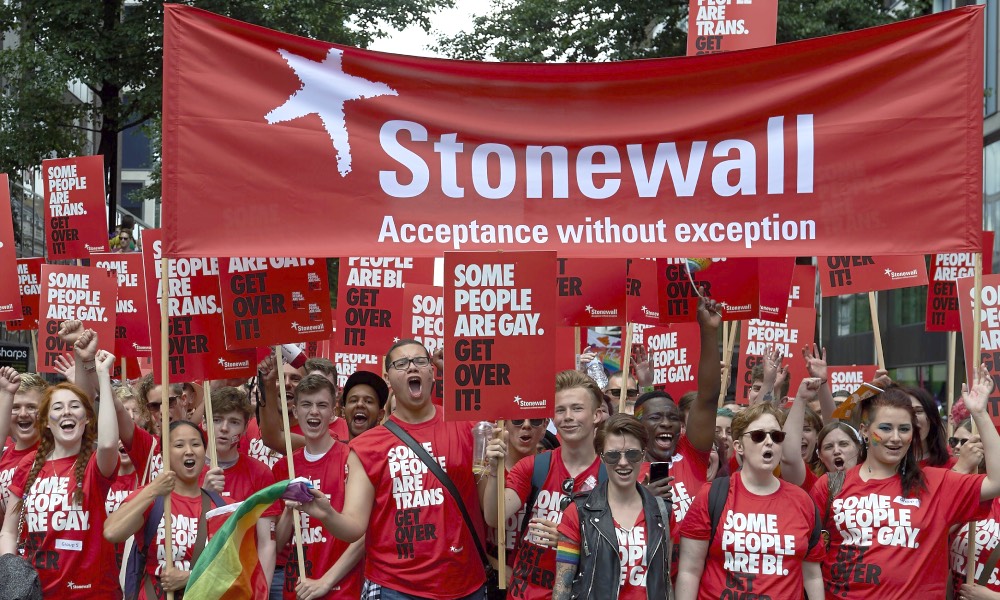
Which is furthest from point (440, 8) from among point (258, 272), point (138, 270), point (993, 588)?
point (993, 588)

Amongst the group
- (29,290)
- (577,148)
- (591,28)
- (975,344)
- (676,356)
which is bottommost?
(676,356)

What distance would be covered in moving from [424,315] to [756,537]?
18.5 ft

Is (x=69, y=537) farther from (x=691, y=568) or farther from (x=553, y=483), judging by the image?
(x=691, y=568)

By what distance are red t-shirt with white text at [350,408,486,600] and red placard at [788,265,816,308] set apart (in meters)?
6.89

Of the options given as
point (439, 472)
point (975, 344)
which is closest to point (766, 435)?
point (975, 344)

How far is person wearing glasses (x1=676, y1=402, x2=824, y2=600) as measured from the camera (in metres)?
6.11

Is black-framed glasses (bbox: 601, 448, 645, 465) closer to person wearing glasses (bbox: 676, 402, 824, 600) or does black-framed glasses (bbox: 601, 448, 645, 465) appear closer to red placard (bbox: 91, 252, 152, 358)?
person wearing glasses (bbox: 676, 402, 824, 600)

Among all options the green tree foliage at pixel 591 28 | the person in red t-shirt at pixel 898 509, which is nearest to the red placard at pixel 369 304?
the person in red t-shirt at pixel 898 509

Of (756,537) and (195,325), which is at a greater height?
(195,325)

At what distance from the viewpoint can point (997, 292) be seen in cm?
801

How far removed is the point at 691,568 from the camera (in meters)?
6.23

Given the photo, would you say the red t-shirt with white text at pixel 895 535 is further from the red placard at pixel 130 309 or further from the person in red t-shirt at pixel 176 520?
the red placard at pixel 130 309

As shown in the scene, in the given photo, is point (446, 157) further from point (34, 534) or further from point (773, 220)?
point (34, 534)

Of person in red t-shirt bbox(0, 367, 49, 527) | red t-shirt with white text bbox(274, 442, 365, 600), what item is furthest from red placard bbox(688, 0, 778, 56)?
person in red t-shirt bbox(0, 367, 49, 527)
